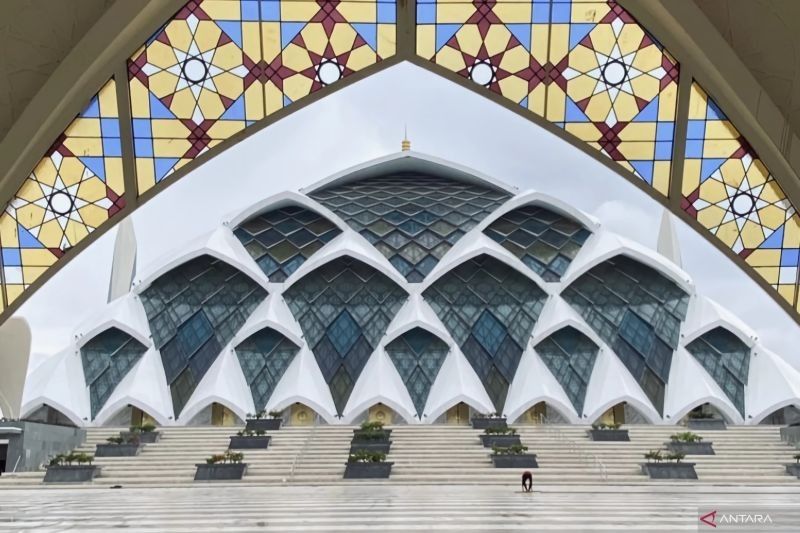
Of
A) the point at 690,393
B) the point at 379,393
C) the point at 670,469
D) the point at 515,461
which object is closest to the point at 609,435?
the point at 670,469

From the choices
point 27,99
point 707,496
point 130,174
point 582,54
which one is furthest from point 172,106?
point 707,496

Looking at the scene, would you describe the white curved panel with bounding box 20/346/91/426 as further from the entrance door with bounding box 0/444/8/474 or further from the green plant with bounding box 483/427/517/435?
the green plant with bounding box 483/427/517/435

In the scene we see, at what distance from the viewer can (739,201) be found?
761 centimetres

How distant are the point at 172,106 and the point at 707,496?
37.8 ft

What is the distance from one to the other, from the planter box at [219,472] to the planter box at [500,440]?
24.5 ft

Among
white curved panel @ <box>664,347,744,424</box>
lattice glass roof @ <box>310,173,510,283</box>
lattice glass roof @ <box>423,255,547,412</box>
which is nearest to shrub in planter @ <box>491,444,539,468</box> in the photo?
lattice glass roof @ <box>423,255,547,412</box>

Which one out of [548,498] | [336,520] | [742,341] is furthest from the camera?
[742,341]

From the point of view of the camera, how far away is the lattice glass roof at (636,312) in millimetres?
30812

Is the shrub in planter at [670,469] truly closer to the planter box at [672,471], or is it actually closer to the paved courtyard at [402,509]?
the planter box at [672,471]

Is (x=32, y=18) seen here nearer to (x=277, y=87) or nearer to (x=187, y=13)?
(x=187, y=13)

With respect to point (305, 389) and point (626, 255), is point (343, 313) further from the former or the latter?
point (626, 255)

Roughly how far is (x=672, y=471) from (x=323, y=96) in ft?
48.3

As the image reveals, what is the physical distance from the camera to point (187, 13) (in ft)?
23.7

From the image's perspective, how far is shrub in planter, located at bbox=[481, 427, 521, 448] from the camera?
21.4 m
